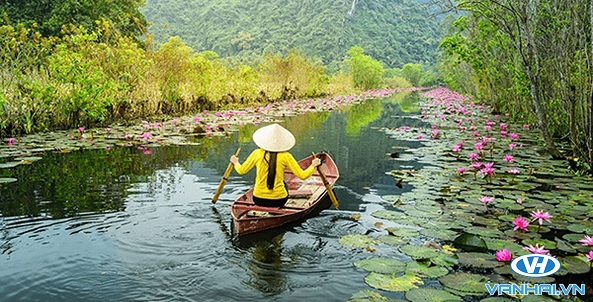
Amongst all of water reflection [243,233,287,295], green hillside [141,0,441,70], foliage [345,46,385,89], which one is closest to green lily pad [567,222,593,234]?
water reflection [243,233,287,295]

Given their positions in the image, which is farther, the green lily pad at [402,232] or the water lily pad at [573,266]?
the green lily pad at [402,232]

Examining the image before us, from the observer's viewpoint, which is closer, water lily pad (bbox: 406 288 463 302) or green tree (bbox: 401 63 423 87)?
water lily pad (bbox: 406 288 463 302)

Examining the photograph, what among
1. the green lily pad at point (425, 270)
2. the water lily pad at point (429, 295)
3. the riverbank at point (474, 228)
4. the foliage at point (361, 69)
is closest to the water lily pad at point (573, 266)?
the riverbank at point (474, 228)

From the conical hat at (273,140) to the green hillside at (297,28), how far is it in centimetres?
6102

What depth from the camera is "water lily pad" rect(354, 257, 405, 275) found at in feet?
12.8

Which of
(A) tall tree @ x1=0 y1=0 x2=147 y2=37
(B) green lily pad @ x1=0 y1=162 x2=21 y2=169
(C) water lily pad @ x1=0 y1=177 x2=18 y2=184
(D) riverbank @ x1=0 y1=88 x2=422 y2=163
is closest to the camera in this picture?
(C) water lily pad @ x1=0 y1=177 x2=18 y2=184

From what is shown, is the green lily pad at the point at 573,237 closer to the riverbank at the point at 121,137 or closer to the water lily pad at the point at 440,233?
the water lily pad at the point at 440,233

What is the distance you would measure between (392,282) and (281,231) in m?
1.70

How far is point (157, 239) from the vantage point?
185 inches

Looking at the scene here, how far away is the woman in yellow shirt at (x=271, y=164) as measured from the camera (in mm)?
5160

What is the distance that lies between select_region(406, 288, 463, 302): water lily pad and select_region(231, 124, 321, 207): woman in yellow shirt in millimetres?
2170

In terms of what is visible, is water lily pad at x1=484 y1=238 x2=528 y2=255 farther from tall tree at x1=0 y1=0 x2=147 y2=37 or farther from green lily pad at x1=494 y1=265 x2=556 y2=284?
tall tree at x1=0 y1=0 x2=147 y2=37

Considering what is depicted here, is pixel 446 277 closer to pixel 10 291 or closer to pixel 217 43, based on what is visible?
pixel 10 291

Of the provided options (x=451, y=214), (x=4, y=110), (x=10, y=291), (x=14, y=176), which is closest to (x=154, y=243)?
(x=10, y=291)
